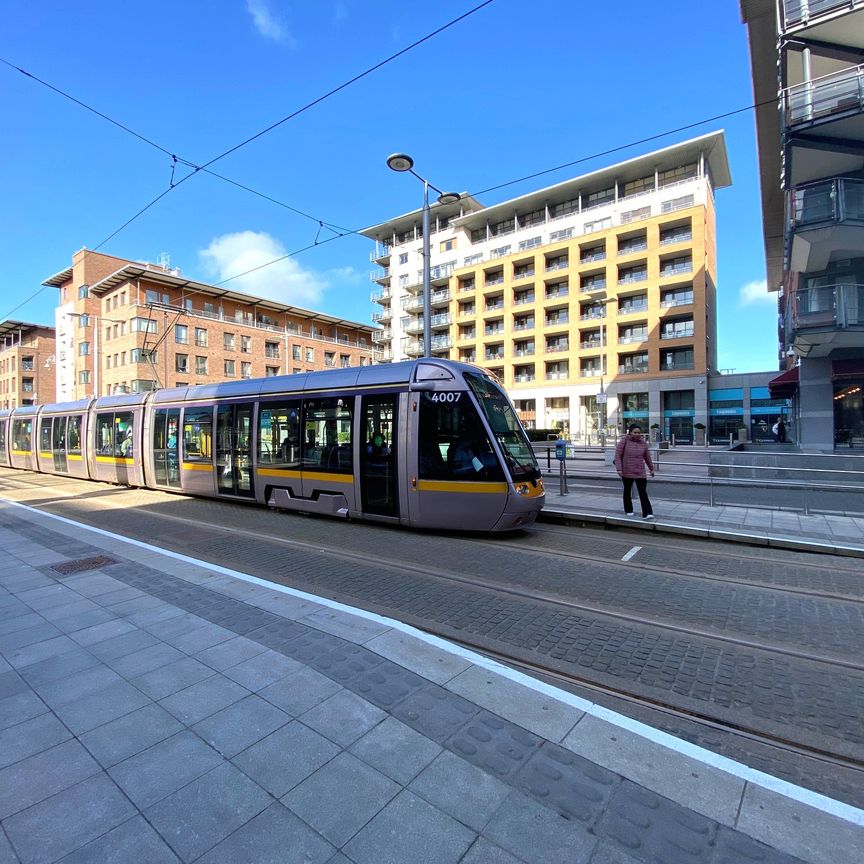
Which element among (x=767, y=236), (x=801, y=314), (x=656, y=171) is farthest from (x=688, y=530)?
(x=656, y=171)

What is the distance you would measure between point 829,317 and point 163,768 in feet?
66.7

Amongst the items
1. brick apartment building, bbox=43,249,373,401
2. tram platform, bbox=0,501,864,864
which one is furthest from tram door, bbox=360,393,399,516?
brick apartment building, bbox=43,249,373,401

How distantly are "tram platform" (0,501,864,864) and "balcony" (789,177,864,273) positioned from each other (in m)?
18.4

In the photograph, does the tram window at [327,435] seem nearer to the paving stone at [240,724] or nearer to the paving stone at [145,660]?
the paving stone at [145,660]

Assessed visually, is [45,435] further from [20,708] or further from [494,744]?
[494,744]

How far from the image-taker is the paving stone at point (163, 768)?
7.49ft

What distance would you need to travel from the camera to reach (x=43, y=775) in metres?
2.39

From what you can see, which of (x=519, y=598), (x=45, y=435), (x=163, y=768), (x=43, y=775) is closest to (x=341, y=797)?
(x=163, y=768)

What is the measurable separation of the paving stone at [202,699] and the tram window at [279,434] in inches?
258

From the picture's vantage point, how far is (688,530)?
8.07 meters

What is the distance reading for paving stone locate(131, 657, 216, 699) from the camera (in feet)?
10.4

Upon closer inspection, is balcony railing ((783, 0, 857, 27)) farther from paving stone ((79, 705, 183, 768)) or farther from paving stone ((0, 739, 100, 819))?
paving stone ((0, 739, 100, 819))

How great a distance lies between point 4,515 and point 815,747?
13427mm

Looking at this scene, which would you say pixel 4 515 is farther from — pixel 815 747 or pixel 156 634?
pixel 815 747
